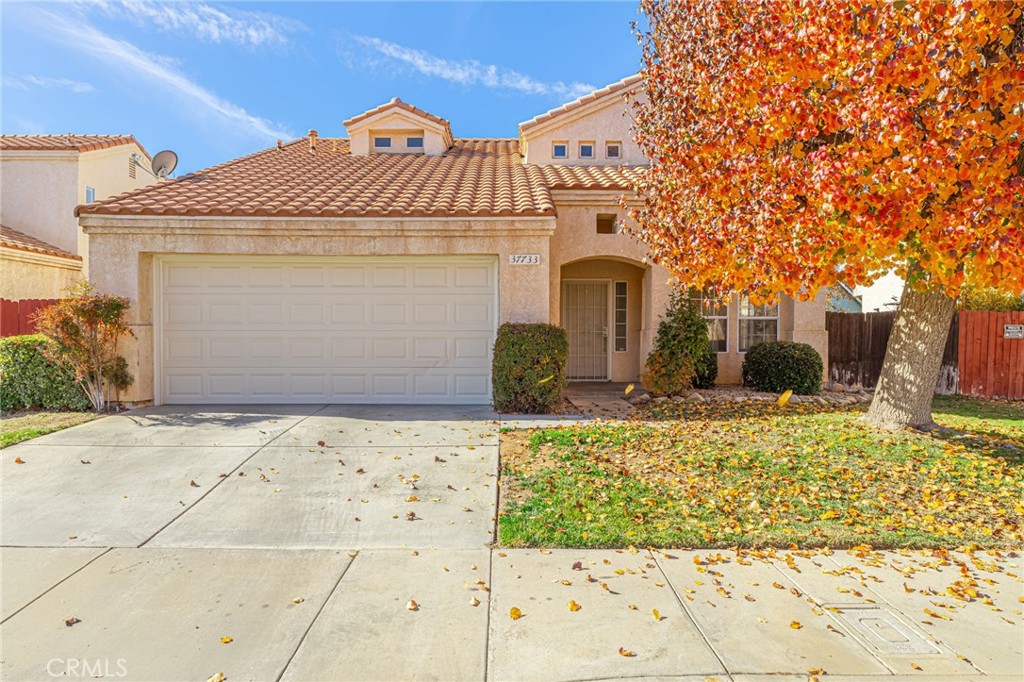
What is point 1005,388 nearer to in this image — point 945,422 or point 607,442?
point 945,422

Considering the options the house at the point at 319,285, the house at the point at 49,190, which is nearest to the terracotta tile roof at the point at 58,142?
the house at the point at 49,190

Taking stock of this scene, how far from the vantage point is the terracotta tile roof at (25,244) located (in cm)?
1345

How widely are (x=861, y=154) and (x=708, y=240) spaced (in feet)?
6.00

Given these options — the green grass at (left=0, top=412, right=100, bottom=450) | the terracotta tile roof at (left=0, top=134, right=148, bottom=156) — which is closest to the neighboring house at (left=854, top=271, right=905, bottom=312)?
the green grass at (left=0, top=412, right=100, bottom=450)

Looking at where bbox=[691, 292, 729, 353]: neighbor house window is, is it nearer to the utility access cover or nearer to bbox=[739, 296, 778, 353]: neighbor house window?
bbox=[739, 296, 778, 353]: neighbor house window

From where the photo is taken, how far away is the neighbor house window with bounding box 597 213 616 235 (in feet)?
35.5

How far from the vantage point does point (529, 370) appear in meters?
8.29

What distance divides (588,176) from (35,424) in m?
10.3

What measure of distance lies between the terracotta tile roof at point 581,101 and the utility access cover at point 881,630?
12.0 m

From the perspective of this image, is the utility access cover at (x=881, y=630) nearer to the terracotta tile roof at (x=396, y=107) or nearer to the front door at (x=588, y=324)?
the front door at (x=588, y=324)

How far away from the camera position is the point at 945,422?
8375 millimetres

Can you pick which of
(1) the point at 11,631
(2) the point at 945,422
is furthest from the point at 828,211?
(1) the point at 11,631

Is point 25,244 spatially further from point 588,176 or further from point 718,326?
point 718,326

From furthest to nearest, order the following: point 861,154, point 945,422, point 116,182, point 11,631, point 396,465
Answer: point 116,182
point 945,422
point 396,465
point 861,154
point 11,631
